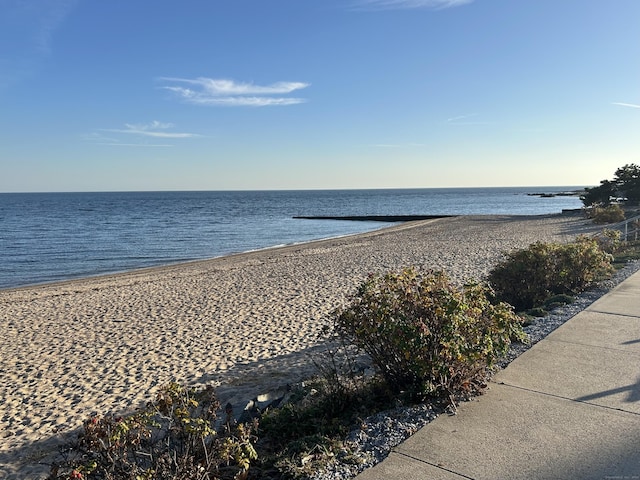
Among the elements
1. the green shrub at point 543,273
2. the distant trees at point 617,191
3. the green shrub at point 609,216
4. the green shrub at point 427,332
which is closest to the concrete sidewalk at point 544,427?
the green shrub at point 427,332

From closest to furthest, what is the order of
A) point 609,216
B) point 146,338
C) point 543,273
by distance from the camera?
1. point 543,273
2. point 146,338
3. point 609,216

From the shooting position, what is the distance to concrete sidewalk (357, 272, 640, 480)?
321cm

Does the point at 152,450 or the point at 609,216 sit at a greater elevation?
the point at 152,450

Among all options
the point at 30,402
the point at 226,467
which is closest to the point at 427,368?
the point at 226,467

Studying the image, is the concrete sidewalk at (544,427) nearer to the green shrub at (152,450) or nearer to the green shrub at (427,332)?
the green shrub at (427,332)

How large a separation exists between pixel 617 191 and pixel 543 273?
145 ft

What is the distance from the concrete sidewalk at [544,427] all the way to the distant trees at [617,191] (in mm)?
45638

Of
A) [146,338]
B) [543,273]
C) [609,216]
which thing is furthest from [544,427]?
[609,216]

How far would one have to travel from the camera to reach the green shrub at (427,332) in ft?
13.4

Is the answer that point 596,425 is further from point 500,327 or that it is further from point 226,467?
point 226,467

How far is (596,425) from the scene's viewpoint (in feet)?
12.3

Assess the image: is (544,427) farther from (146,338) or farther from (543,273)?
(146,338)

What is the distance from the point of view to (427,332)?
401 centimetres

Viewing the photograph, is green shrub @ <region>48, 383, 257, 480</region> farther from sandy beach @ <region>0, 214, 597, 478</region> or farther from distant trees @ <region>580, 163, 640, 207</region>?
distant trees @ <region>580, 163, 640, 207</region>
